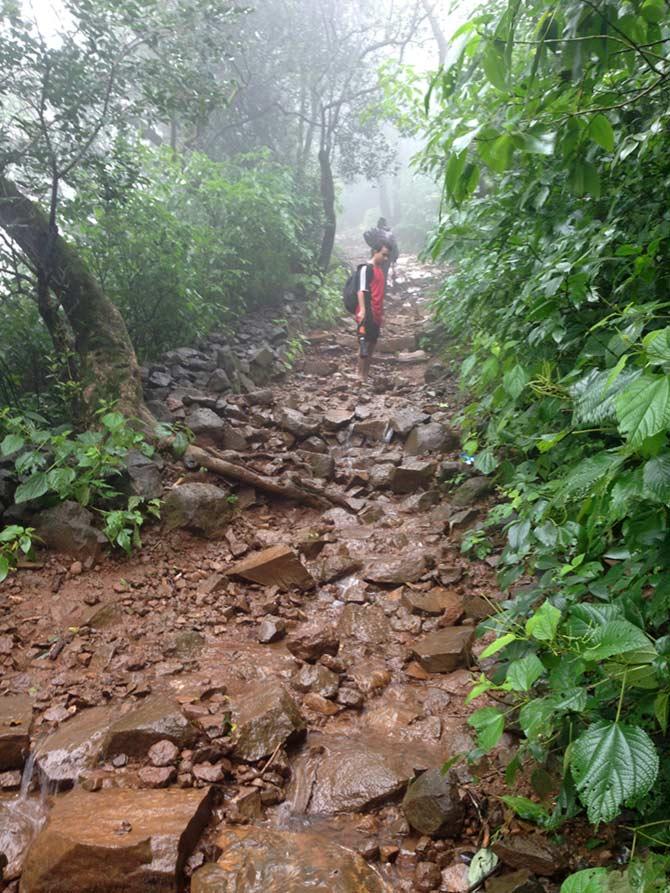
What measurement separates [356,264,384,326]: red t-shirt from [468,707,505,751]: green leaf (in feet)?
23.7

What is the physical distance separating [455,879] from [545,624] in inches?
50.0

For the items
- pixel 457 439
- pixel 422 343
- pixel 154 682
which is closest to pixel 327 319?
pixel 422 343

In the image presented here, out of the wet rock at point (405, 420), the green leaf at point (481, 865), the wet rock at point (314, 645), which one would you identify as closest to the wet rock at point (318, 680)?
the wet rock at point (314, 645)

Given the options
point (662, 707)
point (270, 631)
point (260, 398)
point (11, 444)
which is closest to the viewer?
point (662, 707)

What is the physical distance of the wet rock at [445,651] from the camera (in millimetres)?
3232

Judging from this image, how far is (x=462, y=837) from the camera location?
216 centimetres

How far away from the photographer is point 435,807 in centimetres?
217

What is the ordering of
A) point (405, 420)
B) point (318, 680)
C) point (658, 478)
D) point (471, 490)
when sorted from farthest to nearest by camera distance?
point (405, 420)
point (471, 490)
point (318, 680)
point (658, 478)

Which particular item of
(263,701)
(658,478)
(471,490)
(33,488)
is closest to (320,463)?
(471,490)

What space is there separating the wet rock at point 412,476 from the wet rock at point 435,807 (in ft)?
11.0

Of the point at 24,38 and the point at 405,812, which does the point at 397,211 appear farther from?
the point at 405,812

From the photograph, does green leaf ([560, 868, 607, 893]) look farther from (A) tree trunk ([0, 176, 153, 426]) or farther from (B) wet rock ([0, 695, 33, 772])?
(A) tree trunk ([0, 176, 153, 426])

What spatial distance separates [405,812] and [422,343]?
8.25 metres

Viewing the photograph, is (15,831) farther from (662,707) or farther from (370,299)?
(370,299)
